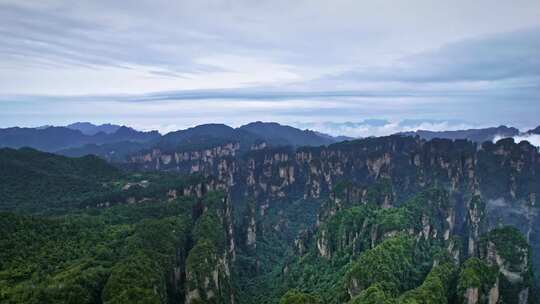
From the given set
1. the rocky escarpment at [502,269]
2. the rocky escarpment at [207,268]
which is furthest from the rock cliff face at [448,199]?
the rocky escarpment at [207,268]

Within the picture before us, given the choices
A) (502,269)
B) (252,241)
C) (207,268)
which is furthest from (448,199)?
(207,268)

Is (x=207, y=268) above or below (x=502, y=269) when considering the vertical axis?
above

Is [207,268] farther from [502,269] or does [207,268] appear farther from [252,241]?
[252,241]

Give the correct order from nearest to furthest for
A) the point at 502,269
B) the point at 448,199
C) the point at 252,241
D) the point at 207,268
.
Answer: the point at 207,268
the point at 502,269
the point at 448,199
the point at 252,241

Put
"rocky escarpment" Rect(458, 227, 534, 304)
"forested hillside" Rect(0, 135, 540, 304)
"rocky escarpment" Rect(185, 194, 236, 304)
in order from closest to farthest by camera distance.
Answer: "forested hillside" Rect(0, 135, 540, 304) → "rocky escarpment" Rect(458, 227, 534, 304) → "rocky escarpment" Rect(185, 194, 236, 304)

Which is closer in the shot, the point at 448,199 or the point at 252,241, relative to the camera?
the point at 448,199

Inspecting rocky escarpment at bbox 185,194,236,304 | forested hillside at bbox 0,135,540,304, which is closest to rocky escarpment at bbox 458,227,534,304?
forested hillside at bbox 0,135,540,304

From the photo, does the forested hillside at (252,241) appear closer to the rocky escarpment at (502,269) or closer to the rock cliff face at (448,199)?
the rocky escarpment at (502,269)

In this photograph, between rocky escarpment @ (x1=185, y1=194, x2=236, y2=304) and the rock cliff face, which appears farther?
the rock cliff face

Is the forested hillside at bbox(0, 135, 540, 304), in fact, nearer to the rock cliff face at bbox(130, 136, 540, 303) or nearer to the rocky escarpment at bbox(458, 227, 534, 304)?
the rocky escarpment at bbox(458, 227, 534, 304)

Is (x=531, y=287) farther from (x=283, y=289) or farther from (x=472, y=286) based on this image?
(x=283, y=289)

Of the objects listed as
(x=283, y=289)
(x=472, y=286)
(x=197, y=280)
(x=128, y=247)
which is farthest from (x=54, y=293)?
(x=472, y=286)
